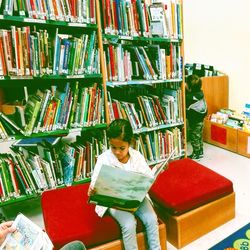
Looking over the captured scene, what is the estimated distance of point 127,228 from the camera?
162 centimetres

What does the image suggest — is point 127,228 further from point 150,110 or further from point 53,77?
point 150,110

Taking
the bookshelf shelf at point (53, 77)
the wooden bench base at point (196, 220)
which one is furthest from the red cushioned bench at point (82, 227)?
the bookshelf shelf at point (53, 77)

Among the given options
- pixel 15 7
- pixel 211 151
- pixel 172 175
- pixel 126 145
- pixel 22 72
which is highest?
pixel 15 7

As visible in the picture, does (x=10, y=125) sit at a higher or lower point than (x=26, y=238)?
higher

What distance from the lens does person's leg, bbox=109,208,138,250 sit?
63.9 inches

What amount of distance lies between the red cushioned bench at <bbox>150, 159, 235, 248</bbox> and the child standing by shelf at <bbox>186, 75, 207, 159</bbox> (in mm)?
1282

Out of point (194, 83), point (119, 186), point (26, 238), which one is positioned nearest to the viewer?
point (26, 238)

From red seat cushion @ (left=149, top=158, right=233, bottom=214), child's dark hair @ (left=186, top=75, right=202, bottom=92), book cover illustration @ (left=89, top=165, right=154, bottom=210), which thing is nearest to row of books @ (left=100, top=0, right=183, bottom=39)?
child's dark hair @ (left=186, top=75, right=202, bottom=92)

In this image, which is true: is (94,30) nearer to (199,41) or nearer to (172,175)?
(172,175)

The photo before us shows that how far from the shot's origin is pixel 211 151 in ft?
12.3

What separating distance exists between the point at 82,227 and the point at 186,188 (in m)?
0.81

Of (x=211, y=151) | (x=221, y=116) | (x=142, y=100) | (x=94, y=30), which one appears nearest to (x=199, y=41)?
(x=221, y=116)

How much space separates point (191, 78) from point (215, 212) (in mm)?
1825

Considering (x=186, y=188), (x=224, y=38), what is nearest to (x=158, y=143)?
(x=186, y=188)
